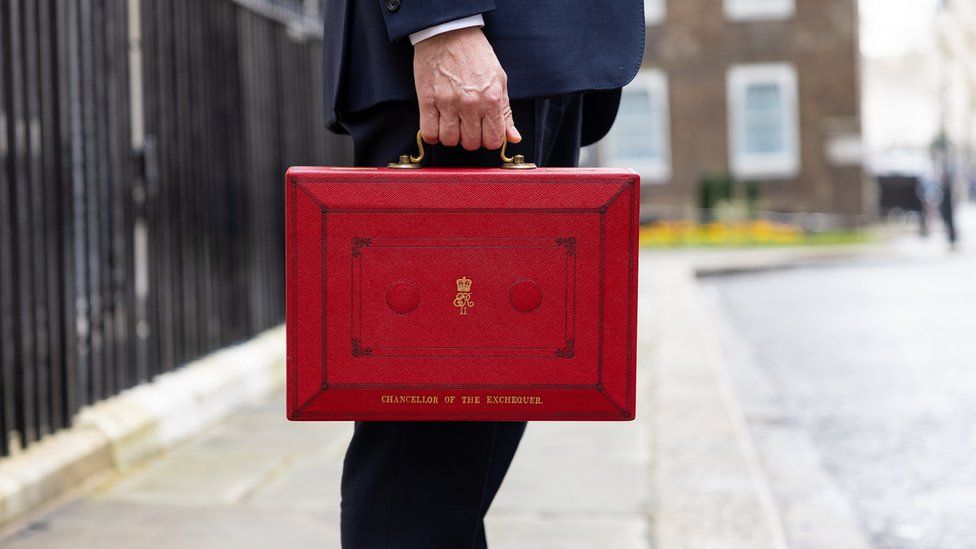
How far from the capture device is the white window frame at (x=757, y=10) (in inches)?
908

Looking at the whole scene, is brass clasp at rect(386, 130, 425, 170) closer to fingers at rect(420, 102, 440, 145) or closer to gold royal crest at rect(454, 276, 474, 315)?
fingers at rect(420, 102, 440, 145)

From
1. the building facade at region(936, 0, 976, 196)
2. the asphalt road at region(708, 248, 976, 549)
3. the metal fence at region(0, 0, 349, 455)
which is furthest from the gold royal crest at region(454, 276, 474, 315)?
the building facade at region(936, 0, 976, 196)

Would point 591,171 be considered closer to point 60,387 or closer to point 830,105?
point 60,387

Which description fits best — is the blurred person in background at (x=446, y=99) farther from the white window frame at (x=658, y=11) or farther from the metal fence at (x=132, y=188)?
the white window frame at (x=658, y=11)

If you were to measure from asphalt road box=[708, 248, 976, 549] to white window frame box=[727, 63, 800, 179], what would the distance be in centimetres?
1099

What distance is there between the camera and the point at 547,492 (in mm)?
3426

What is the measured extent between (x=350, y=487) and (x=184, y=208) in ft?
9.07

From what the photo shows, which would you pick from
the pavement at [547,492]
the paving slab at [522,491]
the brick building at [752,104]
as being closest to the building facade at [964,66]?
the brick building at [752,104]

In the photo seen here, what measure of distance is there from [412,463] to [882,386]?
15.6ft

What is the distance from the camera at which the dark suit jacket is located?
1.69 metres

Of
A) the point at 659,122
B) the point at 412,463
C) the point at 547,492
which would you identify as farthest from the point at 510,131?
the point at 659,122

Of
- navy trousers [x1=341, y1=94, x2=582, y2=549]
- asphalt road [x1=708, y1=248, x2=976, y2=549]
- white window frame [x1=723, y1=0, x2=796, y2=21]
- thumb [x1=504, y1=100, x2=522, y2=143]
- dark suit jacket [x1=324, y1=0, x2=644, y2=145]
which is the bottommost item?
asphalt road [x1=708, y1=248, x2=976, y2=549]

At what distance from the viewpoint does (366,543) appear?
1.78 metres

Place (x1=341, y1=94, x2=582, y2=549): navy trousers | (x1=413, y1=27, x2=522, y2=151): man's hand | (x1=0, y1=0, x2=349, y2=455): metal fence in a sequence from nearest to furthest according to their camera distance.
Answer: (x1=413, y1=27, x2=522, y2=151): man's hand < (x1=341, y1=94, x2=582, y2=549): navy trousers < (x1=0, y1=0, x2=349, y2=455): metal fence
